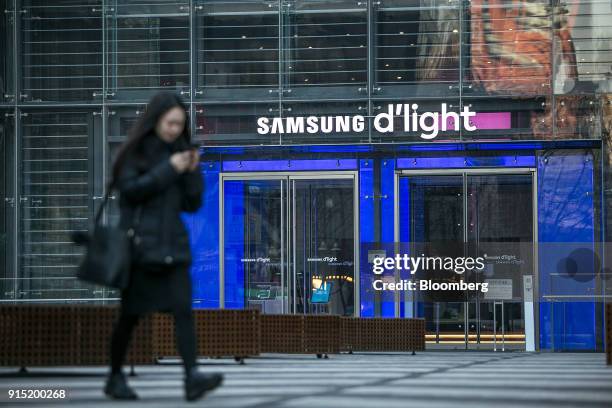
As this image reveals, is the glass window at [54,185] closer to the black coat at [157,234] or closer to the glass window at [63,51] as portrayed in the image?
the glass window at [63,51]

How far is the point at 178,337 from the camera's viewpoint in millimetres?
6914

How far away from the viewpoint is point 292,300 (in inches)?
920

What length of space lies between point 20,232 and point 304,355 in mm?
9009

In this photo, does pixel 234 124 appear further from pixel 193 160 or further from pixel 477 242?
pixel 193 160

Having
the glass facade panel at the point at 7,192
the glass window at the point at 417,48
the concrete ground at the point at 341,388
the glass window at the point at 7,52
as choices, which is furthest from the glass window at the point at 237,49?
the concrete ground at the point at 341,388

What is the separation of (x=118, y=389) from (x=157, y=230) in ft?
2.77

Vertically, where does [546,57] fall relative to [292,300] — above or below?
above

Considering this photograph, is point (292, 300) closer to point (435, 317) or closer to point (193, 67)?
point (435, 317)

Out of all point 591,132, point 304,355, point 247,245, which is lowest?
Answer: point 304,355

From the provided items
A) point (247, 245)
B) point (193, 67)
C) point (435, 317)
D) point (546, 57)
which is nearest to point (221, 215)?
point (247, 245)

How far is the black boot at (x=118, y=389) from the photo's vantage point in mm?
6957

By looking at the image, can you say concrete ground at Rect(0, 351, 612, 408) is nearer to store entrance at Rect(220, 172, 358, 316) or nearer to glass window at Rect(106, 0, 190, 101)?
store entrance at Rect(220, 172, 358, 316)

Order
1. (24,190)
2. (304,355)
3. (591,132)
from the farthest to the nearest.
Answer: (24,190), (591,132), (304,355)

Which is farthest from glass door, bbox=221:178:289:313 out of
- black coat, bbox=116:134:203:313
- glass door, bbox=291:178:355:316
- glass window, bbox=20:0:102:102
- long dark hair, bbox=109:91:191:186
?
black coat, bbox=116:134:203:313
